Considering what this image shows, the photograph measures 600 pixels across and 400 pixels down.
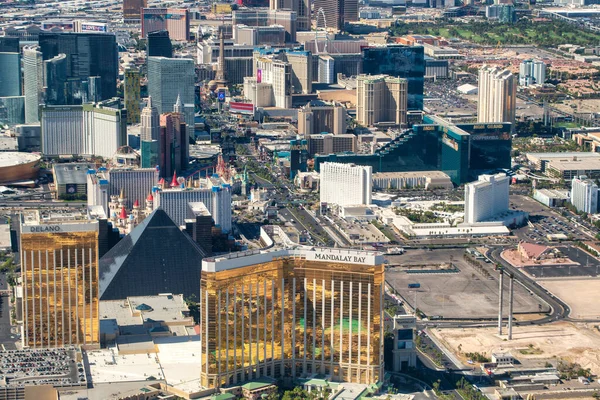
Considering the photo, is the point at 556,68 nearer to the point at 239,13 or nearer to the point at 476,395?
the point at 239,13

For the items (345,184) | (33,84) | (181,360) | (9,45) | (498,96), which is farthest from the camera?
(9,45)

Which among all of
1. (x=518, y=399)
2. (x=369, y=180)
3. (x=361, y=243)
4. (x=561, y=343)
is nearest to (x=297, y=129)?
(x=369, y=180)

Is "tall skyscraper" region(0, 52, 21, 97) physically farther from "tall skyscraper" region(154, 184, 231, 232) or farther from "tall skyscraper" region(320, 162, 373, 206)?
"tall skyscraper" region(154, 184, 231, 232)

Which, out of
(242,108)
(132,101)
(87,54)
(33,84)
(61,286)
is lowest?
(61,286)

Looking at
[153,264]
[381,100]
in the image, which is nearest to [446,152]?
[381,100]

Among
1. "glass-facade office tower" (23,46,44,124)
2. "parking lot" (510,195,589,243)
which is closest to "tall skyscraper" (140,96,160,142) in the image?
"glass-facade office tower" (23,46,44,124)

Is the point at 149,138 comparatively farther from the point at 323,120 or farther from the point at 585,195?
the point at 585,195

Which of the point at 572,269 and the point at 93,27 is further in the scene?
the point at 93,27
